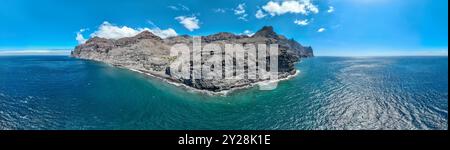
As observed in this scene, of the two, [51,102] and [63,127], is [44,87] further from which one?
[63,127]

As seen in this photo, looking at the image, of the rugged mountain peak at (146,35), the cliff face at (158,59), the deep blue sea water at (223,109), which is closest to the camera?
the deep blue sea water at (223,109)

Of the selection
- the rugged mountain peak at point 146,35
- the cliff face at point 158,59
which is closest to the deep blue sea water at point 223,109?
the cliff face at point 158,59

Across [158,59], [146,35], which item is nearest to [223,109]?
[158,59]

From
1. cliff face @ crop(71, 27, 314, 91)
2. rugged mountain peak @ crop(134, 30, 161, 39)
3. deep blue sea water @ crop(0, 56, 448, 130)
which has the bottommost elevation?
deep blue sea water @ crop(0, 56, 448, 130)

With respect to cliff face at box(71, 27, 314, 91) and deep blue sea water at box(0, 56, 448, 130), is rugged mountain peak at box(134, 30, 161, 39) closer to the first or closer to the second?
cliff face at box(71, 27, 314, 91)

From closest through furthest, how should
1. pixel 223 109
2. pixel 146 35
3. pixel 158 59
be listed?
1. pixel 223 109
2. pixel 158 59
3. pixel 146 35

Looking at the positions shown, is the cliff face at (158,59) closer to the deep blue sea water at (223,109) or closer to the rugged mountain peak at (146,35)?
the rugged mountain peak at (146,35)

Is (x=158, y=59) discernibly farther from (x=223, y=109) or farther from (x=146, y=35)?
(x=223, y=109)

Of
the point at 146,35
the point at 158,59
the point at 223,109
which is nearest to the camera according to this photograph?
the point at 223,109

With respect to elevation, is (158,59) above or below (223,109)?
above

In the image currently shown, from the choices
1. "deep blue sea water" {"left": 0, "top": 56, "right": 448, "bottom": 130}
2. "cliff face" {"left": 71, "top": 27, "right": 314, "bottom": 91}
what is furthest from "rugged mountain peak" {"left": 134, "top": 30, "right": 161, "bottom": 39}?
"deep blue sea water" {"left": 0, "top": 56, "right": 448, "bottom": 130}

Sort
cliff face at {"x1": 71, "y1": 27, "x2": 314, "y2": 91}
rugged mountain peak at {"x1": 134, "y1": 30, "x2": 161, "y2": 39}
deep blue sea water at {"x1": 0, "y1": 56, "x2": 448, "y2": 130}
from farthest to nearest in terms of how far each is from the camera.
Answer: rugged mountain peak at {"x1": 134, "y1": 30, "x2": 161, "y2": 39}, cliff face at {"x1": 71, "y1": 27, "x2": 314, "y2": 91}, deep blue sea water at {"x1": 0, "y1": 56, "x2": 448, "y2": 130}

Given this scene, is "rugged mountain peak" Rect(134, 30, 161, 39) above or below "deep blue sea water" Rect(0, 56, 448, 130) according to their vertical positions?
above
